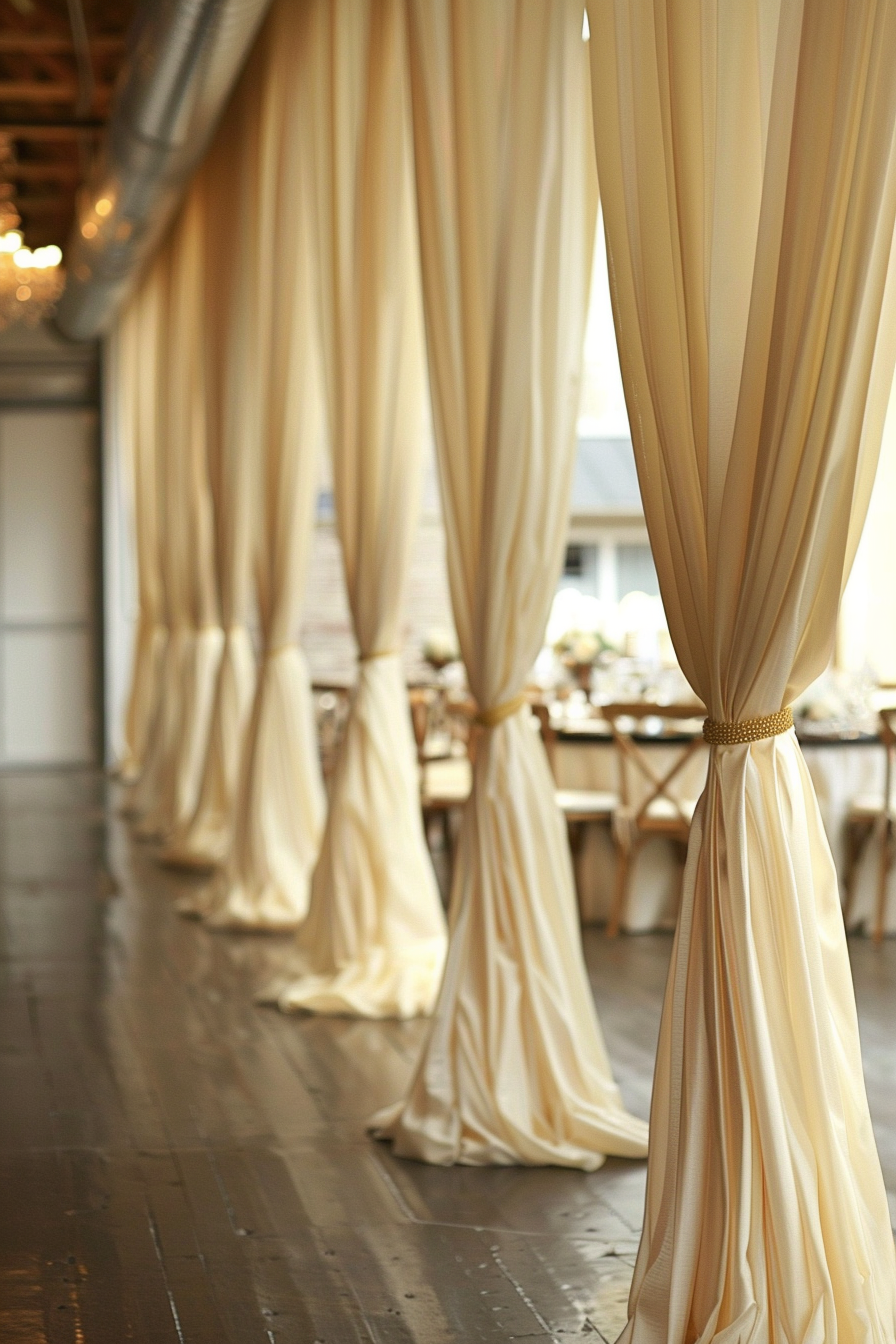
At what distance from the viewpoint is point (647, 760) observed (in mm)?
7023

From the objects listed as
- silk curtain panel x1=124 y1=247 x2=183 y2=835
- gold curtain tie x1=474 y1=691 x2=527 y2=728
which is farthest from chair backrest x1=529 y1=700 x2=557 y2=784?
silk curtain panel x1=124 y1=247 x2=183 y2=835

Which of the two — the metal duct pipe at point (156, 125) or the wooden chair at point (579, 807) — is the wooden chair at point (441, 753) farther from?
the metal duct pipe at point (156, 125)

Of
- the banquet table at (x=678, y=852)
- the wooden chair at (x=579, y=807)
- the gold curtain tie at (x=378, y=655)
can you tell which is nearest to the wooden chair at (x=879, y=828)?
the banquet table at (x=678, y=852)

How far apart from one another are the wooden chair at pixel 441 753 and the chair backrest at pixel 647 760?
664 millimetres

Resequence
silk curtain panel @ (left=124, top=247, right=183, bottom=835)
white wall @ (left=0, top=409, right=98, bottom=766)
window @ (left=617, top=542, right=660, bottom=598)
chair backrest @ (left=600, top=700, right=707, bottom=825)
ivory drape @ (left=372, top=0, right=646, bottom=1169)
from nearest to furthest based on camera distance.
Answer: ivory drape @ (left=372, top=0, right=646, bottom=1169)
chair backrest @ (left=600, top=700, right=707, bottom=825)
silk curtain panel @ (left=124, top=247, right=183, bottom=835)
window @ (left=617, top=542, right=660, bottom=598)
white wall @ (left=0, top=409, right=98, bottom=766)

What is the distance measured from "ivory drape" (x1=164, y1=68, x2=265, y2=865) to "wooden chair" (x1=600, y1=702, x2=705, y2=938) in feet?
6.64

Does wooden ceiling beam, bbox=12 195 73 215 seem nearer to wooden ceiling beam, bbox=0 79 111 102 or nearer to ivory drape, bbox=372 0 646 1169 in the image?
wooden ceiling beam, bbox=0 79 111 102

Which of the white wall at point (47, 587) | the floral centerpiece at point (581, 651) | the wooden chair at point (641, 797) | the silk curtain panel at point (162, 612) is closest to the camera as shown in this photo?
the wooden chair at point (641, 797)

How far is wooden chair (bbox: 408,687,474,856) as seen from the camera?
289 inches

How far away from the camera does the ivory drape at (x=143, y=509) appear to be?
39.3 feet

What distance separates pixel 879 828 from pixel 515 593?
10.5ft

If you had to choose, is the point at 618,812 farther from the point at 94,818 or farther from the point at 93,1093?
the point at 94,818

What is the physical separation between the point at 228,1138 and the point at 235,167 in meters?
5.47

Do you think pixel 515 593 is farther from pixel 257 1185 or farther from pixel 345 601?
pixel 345 601
